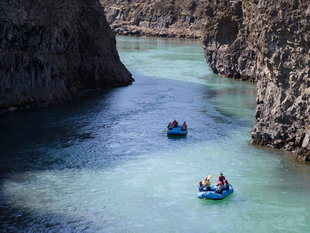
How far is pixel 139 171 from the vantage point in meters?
43.5

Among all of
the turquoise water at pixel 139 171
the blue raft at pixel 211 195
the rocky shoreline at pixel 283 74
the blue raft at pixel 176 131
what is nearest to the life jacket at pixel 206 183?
the blue raft at pixel 211 195

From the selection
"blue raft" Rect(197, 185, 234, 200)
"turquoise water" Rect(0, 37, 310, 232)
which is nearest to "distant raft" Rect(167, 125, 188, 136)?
Answer: "turquoise water" Rect(0, 37, 310, 232)

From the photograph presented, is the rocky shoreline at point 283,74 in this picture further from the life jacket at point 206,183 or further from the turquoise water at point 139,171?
the life jacket at point 206,183

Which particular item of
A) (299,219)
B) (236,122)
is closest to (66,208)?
(299,219)

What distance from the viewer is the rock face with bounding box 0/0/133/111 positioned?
62.4m

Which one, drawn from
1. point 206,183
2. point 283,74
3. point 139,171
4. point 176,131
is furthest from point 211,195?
point 176,131

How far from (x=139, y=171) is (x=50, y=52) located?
32.1m

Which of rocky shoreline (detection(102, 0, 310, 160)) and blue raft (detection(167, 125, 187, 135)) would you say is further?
blue raft (detection(167, 125, 187, 135))

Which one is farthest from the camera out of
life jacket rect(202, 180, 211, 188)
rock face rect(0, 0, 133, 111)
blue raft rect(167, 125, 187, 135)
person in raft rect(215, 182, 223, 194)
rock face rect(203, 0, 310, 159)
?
rock face rect(0, 0, 133, 111)

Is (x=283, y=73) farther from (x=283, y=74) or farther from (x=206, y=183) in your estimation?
(x=206, y=183)

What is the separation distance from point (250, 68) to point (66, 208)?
61.7m

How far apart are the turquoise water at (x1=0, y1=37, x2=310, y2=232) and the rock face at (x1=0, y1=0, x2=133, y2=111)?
320 cm

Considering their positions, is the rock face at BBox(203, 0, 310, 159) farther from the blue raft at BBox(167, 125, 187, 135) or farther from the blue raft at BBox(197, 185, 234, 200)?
the blue raft at BBox(197, 185, 234, 200)

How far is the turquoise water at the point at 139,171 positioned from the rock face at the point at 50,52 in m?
3.20
